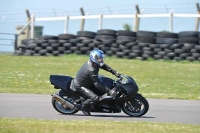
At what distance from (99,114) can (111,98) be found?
2.40 ft

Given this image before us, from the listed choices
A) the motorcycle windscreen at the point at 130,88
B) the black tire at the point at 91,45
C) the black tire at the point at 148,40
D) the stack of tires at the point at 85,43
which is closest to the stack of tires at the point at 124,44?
the black tire at the point at 148,40

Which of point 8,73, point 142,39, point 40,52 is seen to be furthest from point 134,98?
point 40,52

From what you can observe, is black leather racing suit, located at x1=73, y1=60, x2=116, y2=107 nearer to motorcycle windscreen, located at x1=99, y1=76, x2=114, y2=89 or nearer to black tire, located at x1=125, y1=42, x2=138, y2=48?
motorcycle windscreen, located at x1=99, y1=76, x2=114, y2=89

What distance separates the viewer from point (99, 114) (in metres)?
11.0

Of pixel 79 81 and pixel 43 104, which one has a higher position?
pixel 79 81

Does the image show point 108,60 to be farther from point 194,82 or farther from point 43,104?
point 43,104

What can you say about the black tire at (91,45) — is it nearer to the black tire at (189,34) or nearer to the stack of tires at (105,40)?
the stack of tires at (105,40)

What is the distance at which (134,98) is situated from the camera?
10391 mm

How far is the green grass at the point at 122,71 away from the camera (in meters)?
15.6

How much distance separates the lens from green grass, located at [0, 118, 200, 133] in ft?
26.5

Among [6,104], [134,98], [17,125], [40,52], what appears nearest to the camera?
[17,125]

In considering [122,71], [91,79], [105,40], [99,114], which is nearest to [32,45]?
[105,40]

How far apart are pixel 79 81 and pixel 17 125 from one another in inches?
95.1

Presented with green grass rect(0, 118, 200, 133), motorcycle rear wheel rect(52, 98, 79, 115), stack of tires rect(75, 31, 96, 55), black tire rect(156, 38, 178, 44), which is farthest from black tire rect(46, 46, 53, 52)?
green grass rect(0, 118, 200, 133)
